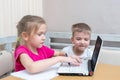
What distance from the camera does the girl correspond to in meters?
1.13

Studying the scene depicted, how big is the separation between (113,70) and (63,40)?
4.17ft

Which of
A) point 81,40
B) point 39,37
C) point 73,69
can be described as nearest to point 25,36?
point 39,37

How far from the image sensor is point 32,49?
1358mm

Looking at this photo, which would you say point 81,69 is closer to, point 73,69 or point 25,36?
point 73,69

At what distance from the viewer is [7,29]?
198 centimetres

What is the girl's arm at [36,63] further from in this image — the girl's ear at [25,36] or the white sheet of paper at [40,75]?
the girl's ear at [25,36]

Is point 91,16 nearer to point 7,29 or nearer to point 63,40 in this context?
point 63,40

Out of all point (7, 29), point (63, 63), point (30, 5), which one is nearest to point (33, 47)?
point (63, 63)

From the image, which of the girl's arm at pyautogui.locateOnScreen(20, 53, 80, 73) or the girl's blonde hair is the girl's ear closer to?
the girl's blonde hair

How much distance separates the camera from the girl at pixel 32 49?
1.13 metres

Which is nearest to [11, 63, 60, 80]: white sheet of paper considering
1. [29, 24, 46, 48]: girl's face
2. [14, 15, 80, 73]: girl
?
[14, 15, 80, 73]: girl

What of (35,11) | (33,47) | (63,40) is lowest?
(63,40)

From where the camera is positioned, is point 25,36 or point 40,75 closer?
point 40,75

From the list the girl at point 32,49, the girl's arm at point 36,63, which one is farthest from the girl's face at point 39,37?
A: the girl's arm at point 36,63
